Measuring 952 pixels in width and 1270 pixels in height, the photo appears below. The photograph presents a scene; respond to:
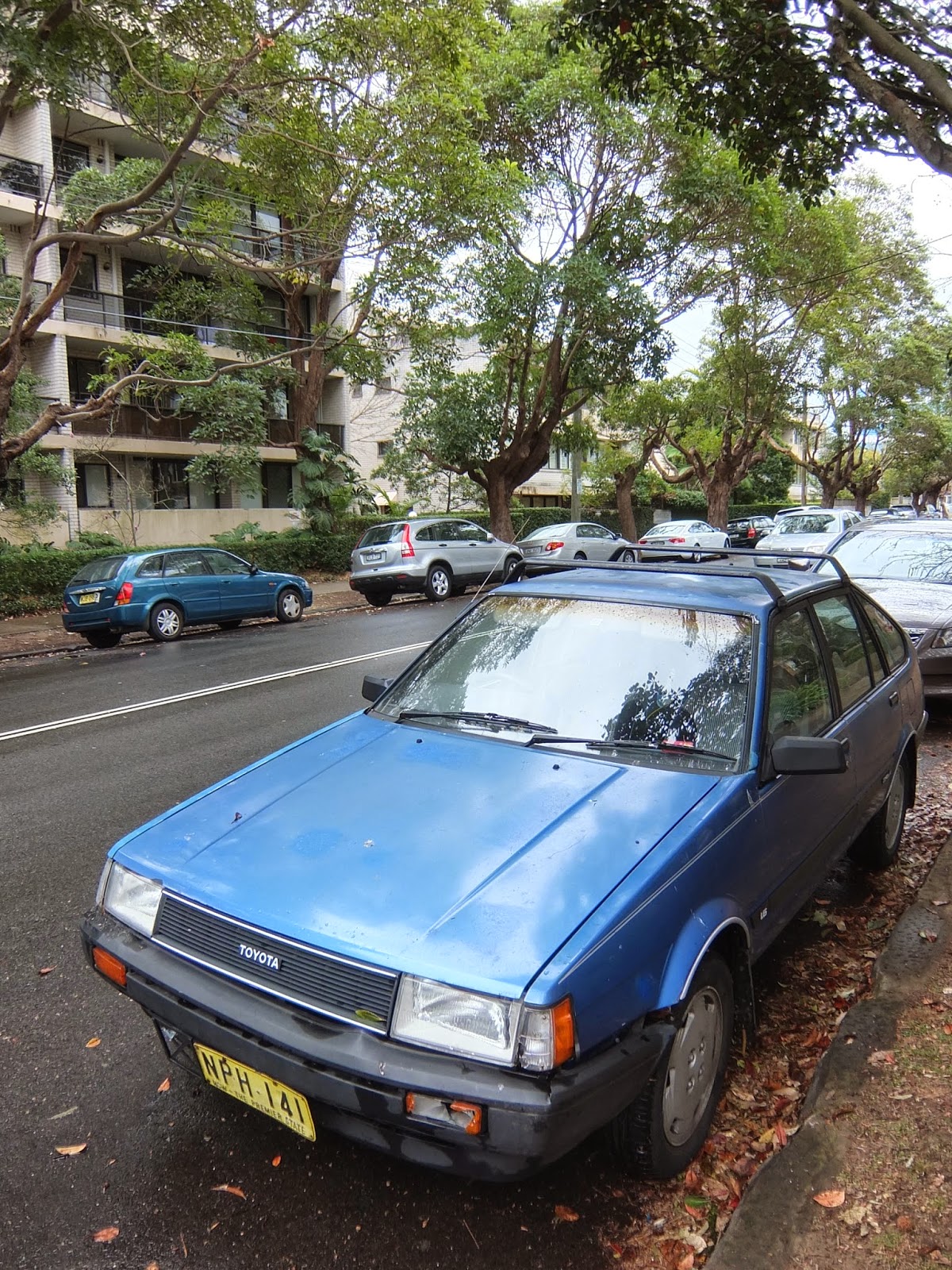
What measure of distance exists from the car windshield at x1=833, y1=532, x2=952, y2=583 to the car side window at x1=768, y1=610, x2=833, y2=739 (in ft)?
18.3

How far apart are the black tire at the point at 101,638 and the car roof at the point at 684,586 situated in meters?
11.8

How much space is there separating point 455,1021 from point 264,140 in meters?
15.4

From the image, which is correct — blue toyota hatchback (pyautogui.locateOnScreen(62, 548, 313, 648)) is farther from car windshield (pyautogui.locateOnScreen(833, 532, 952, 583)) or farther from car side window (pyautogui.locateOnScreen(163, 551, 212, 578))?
car windshield (pyautogui.locateOnScreen(833, 532, 952, 583))

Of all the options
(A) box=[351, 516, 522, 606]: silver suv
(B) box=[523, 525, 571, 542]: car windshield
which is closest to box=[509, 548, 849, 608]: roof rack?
(A) box=[351, 516, 522, 606]: silver suv

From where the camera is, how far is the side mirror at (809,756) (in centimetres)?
298

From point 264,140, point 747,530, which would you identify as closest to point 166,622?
point 264,140

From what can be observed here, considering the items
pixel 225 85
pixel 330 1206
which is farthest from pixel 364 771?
pixel 225 85

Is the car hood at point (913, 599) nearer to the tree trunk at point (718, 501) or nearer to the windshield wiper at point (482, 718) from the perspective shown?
the windshield wiper at point (482, 718)

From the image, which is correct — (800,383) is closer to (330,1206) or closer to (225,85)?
(225,85)

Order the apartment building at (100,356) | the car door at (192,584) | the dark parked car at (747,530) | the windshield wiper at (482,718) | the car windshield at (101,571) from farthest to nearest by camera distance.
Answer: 1. the dark parked car at (747,530)
2. the apartment building at (100,356)
3. the car door at (192,584)
4. the car windshield at (101,571)
5. the windshield wiper at (482,718)

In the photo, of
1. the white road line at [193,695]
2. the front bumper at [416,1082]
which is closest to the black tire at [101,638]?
the white road line at [193,695]

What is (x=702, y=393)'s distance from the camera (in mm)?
32844

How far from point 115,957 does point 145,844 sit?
1.17 ft

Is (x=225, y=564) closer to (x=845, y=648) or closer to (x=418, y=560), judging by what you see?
(x=418, y=560)
